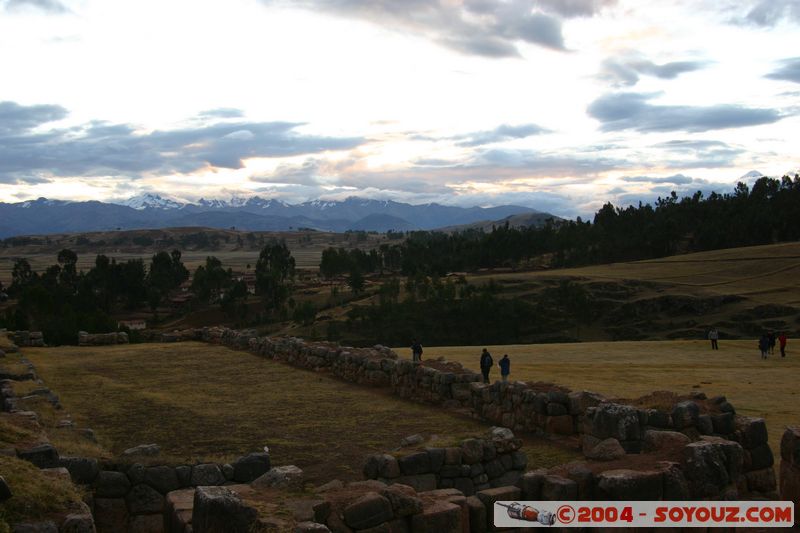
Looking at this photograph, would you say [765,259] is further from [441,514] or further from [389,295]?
[441,514]

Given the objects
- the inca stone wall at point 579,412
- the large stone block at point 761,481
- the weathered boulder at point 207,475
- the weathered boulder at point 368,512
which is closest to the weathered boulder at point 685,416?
the inca stone wall at point 579,412

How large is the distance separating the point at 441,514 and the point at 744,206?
13273 centimetres

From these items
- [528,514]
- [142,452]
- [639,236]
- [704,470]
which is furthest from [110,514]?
[639,236]

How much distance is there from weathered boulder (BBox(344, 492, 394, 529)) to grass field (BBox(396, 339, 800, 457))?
11.9 meters

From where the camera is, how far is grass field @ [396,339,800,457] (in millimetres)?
22358

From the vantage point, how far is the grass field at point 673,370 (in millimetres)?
22358

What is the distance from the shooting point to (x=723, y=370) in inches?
1204

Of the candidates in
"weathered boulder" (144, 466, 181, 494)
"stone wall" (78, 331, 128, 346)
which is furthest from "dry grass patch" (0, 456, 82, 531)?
"stone wall" (78, 331, 128, 346)

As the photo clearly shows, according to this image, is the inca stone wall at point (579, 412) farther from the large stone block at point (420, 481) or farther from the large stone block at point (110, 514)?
the large stone block at point (110, 514)

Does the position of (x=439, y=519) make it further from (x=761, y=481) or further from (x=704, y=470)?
(x=761, y=481)

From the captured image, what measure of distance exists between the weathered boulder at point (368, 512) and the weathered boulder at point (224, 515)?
45.3 inches

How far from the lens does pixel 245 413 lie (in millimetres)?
19359

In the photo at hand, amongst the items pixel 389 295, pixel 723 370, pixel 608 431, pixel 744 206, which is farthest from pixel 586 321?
pixel 608 431

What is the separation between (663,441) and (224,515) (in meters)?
7.01
